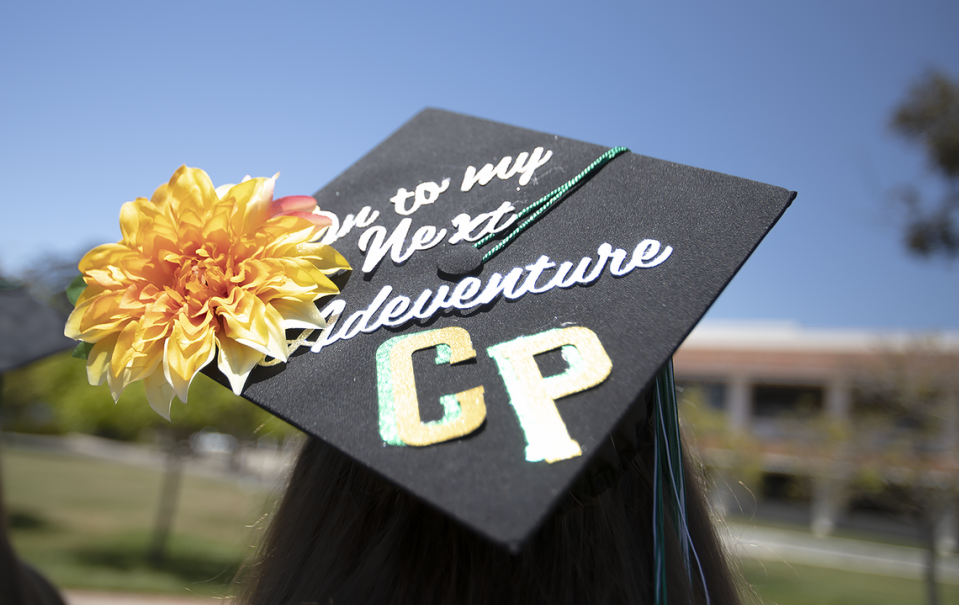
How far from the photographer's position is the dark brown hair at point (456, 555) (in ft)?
3.11

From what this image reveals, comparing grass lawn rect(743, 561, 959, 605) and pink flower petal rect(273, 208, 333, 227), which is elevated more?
pink flower petal rect(273, 208, 333, 227)

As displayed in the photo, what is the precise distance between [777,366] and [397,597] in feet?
90.7

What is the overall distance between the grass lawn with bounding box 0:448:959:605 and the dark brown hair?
19.5ft

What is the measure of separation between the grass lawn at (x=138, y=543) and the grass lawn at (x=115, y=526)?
19mm

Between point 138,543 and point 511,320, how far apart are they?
1385cm

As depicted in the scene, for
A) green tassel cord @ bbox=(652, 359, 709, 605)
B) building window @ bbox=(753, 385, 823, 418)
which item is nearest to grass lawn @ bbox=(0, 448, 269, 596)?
green tassel cord @ bbox=(652, 359, 709, 605)

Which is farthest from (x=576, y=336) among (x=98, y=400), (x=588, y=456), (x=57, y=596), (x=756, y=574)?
(x=756, y=574)

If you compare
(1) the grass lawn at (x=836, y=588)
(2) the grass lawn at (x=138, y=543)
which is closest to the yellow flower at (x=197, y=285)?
(2) the grass lawn at (x=138, y=543)

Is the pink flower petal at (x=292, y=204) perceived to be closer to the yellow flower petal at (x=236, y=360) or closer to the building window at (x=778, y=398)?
the yellow flower petal at (x=236, y=360)

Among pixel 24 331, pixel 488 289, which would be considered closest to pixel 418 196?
pixel 488 289

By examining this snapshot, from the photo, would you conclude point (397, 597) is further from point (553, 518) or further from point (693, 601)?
point (693, 601)

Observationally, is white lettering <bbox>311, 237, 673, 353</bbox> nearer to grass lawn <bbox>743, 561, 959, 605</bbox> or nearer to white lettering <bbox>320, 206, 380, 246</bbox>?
white lettering <bbox>320, 206, 380, 246</bbox>

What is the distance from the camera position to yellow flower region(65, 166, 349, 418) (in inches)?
41.6

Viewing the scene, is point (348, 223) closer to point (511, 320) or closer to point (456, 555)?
point (511, 320)
